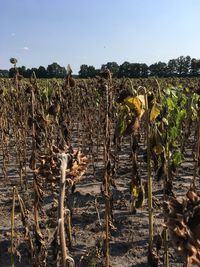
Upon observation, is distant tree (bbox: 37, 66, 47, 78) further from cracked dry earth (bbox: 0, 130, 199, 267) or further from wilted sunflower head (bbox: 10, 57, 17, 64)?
wilted sunflower head (bbox: 10, 57, 17, 64)

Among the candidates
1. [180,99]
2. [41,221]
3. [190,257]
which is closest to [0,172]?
[41,221]

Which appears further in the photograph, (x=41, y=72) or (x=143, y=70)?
(x=143, y=70)

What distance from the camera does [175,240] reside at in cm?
86

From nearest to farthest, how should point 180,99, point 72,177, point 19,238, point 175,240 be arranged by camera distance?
point 175,240, point 72,177, point 19,238, point 180,99

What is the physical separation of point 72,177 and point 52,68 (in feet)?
97.8

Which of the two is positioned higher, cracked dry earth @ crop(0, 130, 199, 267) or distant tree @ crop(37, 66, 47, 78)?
distant tree @ crop(37, 66, 47, 78)

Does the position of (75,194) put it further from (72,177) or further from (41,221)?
(72,177)

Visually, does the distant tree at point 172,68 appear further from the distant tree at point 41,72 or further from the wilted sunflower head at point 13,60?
the wilted sunflower head at point 13,60

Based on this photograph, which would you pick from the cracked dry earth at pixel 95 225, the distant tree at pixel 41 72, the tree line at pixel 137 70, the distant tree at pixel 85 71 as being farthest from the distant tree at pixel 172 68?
the cracked dry earth at pixel 95 225

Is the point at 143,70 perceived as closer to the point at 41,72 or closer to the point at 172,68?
the point at 172,68

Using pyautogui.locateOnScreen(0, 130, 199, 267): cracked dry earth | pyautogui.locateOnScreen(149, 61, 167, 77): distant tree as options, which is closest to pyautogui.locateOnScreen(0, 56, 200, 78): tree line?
pyautogui.locateOnScreen(149, 61, 167, 77): distant tree

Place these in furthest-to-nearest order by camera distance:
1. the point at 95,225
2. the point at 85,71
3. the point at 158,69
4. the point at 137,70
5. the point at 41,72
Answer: the point at 158,69 < the point at 137,70 < the point at 85,71 < the point at 41,72 < the point at 95,225

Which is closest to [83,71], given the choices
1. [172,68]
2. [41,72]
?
[41,72]

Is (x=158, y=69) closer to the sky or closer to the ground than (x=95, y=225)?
closer to the sky
